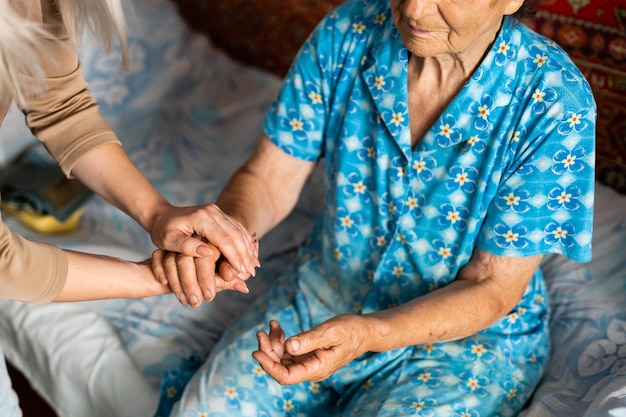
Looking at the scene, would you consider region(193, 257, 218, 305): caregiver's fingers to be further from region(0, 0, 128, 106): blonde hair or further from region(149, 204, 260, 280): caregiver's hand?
region(0, 0, 128, 106): blonde hair

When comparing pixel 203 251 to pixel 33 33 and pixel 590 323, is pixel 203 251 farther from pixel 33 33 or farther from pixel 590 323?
pixel 590 323

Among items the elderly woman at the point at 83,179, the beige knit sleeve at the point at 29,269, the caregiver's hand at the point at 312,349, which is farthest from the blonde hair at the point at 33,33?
the caregiver's hand at the point at 312,349

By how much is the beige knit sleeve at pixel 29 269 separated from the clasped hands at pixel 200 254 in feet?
0.57

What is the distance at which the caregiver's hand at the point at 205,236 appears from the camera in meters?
1.14

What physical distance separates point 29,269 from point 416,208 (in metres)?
0.63

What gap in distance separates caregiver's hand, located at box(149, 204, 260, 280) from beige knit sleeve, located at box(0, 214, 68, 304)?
18 centimetres

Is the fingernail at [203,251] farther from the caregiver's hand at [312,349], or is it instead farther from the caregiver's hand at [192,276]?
the caregiver's hand at [312,349]

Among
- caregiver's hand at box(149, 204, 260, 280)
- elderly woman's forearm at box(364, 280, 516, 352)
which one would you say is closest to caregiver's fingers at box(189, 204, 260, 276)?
caregiver's hand at box(149, 204, 260, 280)

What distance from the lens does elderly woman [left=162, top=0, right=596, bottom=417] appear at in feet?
3.72

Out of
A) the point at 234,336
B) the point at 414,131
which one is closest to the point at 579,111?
the point at 414,131

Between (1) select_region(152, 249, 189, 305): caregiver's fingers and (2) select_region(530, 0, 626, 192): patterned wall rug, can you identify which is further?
(2) select_region(530, 0, 626, 192): patterned wall rug

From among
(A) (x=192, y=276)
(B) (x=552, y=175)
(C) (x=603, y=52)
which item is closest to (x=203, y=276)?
(A) (x=192, y=276)

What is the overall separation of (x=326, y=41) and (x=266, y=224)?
1.19 ft

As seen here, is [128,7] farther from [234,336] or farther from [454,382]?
[454,382]
